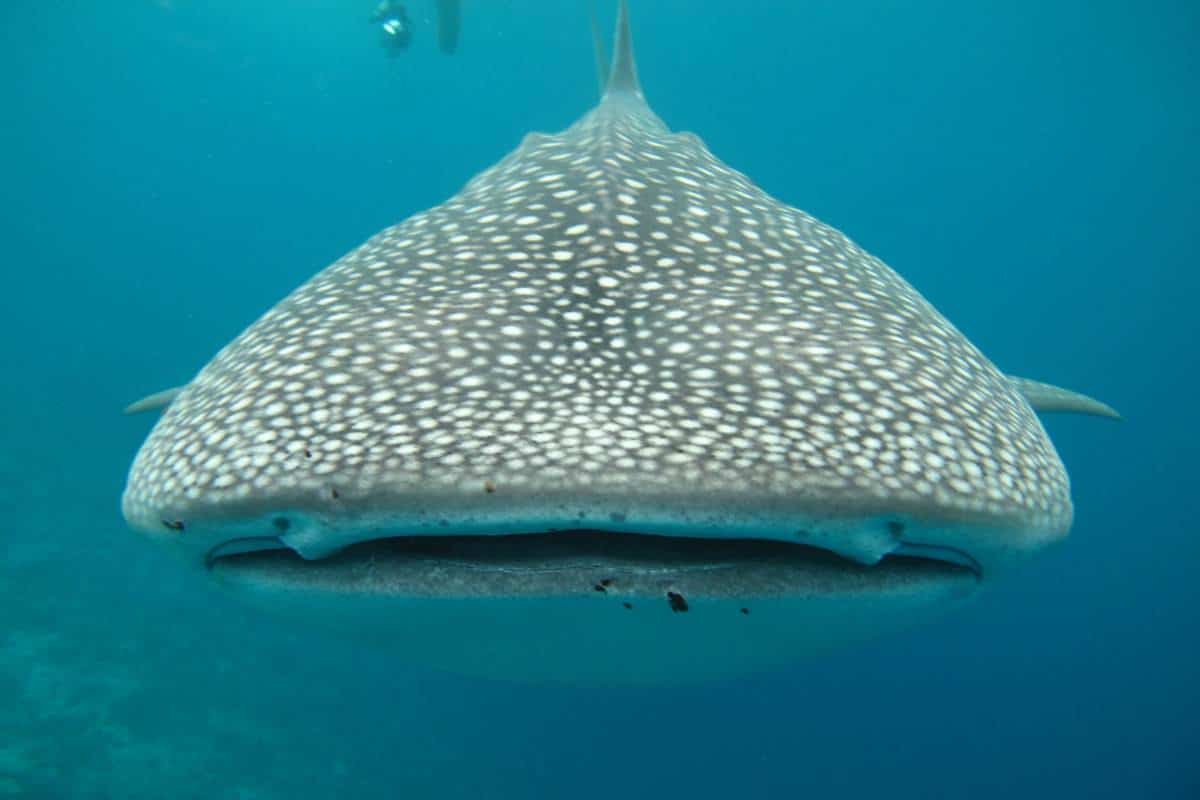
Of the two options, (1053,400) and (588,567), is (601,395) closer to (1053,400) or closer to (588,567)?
(588,567)

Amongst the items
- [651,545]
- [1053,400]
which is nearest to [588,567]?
[651,545]

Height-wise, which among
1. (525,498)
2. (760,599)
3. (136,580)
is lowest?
(136,580)

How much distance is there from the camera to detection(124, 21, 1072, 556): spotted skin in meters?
1.75

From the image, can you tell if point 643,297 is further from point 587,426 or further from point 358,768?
point 358,768

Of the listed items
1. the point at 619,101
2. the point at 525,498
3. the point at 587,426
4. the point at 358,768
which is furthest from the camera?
the point at 358,768

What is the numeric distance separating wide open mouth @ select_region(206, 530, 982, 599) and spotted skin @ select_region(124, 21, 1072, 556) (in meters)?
0.22

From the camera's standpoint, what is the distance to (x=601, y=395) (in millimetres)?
2047

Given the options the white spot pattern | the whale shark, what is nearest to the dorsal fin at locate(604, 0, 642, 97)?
the white spot pattern

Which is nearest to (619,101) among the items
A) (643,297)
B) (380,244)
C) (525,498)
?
(380,244)

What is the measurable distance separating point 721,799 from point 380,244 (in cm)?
923

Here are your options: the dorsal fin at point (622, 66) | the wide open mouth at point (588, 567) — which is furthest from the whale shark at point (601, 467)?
the dorsal fin at point (622, 66)

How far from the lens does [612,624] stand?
2.05 meters

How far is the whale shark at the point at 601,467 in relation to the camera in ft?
5.83

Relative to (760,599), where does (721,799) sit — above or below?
below
